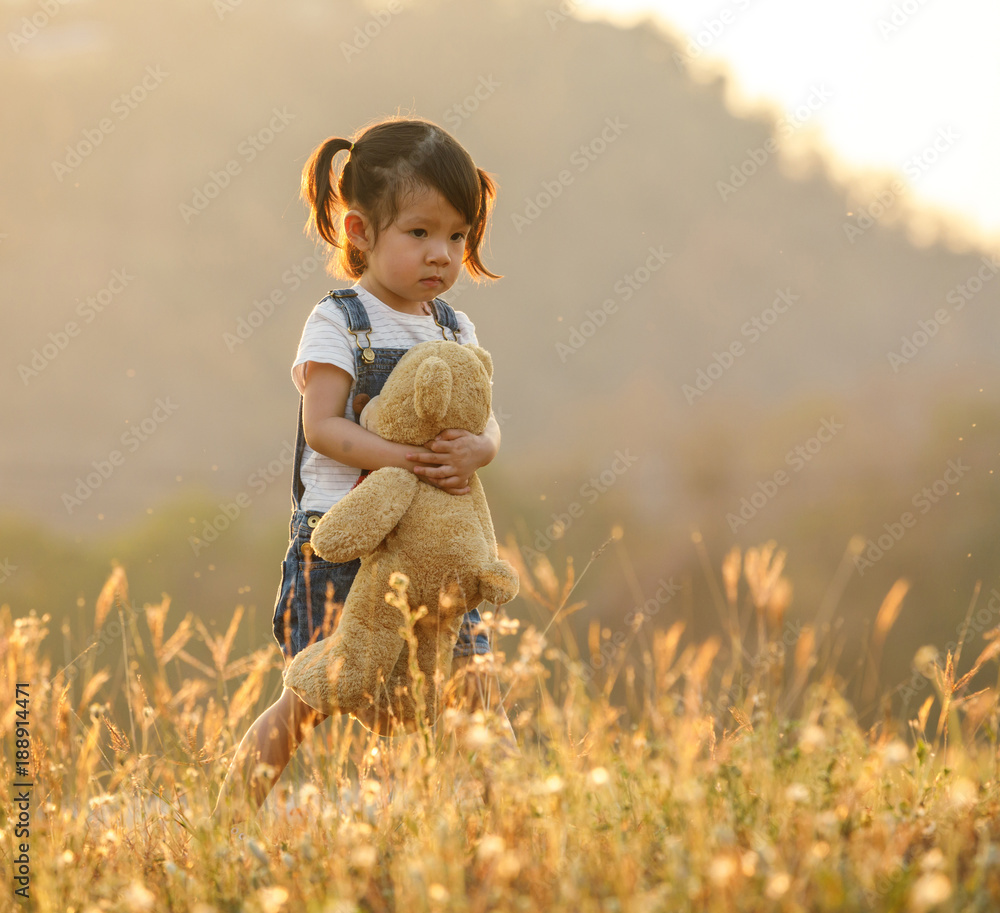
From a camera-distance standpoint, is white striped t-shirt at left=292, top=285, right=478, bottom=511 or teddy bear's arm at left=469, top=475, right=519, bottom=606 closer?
teddy bear's arm at left=469, top=475, right=519, bottom=606

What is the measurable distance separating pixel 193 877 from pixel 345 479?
0.94 meters

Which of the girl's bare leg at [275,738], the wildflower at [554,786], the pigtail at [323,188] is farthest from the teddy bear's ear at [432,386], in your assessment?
the wildflower at [554,786]

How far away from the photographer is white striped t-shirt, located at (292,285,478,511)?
7.30 ft

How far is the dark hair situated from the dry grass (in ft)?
3.30

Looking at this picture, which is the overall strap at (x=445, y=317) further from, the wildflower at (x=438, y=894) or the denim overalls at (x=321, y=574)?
the wildflower at (x=438, y=894)

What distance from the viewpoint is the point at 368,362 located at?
2270 millimetres

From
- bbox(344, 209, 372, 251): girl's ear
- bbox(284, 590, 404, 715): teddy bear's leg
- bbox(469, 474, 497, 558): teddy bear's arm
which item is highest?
bbox(344, 209, 372, 251): girl's ear

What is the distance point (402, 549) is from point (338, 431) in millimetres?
321

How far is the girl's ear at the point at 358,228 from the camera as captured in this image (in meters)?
2.36

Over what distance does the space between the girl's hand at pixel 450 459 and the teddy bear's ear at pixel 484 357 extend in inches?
7.4

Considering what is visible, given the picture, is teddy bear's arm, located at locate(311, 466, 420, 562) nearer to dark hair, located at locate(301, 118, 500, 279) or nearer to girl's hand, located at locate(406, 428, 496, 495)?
girl's hand, located at locate(406, 428, 496, 495)

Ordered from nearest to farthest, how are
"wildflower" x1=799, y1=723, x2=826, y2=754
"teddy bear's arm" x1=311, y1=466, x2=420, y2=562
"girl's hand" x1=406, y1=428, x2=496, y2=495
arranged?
1. "wildflower" x1=799, y1=723, x2=826, y2=754
2. "teddy bear's arm" x1=311, y1=466, x2=420, y2=562
3. "girl's hand" x1=406, y1=428, x2=496, y2=495

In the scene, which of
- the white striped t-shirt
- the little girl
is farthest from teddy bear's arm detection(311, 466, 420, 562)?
the white striped t-shirt

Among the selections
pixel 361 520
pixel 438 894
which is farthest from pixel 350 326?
pixel 438 894
